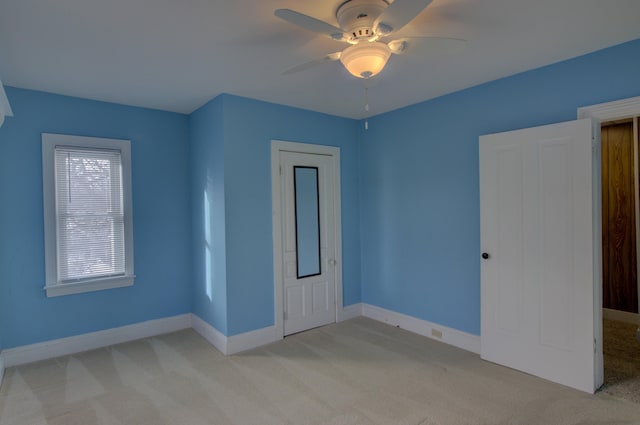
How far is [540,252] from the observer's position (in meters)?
2.78

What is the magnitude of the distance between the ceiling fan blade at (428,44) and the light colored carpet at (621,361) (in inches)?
105

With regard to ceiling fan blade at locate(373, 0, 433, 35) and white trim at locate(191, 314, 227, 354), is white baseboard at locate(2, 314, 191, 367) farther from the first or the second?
ceiling fan blade at locate(373, 0, 433, 35)

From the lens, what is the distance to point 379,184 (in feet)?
14.0

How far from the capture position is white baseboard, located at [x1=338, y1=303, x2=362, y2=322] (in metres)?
4.29

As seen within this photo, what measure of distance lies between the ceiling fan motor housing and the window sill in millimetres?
3272

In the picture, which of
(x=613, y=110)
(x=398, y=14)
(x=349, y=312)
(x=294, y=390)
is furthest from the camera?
(x=349, y=312)

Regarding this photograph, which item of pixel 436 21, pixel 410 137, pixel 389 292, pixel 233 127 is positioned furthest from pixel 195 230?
pixel 436 21

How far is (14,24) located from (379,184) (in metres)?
3.42

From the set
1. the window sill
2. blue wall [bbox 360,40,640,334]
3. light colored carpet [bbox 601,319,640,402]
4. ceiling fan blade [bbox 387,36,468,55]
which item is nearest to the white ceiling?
ceiling fan blade [bbox 387,36,468,55]

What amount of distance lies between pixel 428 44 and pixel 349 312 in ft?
10.7

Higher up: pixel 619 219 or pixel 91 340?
pixel 619 219

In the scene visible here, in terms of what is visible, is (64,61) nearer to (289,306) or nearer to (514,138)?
(289,306)

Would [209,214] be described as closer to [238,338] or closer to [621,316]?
[238,338]

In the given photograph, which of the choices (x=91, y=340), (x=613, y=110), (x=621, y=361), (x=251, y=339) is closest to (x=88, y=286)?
(x=91, y=340)
